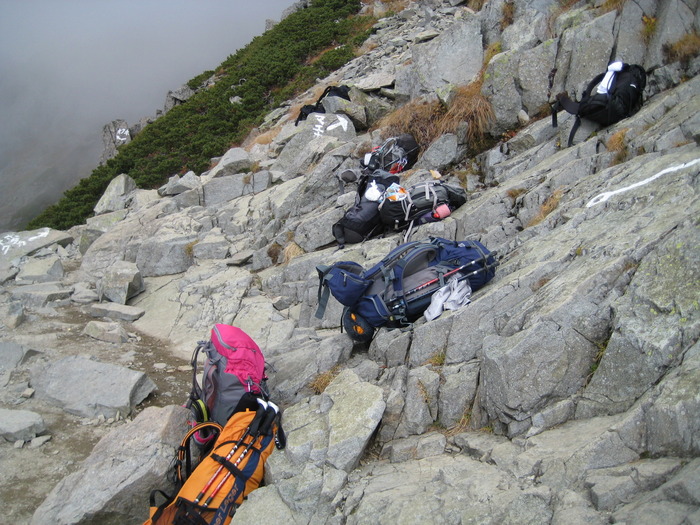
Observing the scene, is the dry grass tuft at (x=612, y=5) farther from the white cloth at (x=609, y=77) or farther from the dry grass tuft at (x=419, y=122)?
the dry grass tuft at (x=419, y=122)

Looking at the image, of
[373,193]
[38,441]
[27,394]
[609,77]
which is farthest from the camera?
[373,193]

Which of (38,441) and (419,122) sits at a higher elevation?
(419,122)

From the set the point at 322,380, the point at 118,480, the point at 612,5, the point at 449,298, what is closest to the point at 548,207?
the point at 449,298

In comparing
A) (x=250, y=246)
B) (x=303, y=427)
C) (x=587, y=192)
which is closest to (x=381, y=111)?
(x=250, y=246)

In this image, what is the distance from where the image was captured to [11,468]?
5.61 metres

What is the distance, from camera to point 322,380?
6.00 m

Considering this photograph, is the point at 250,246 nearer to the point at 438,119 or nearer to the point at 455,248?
the point at 438,119

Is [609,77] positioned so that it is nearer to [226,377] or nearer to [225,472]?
[226,377]

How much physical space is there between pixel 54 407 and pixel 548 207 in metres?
7.60

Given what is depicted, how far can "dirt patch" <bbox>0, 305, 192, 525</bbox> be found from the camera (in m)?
5.43

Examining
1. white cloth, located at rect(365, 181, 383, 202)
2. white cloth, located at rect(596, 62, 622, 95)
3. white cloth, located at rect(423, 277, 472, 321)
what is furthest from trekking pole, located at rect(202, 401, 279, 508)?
white cloth, located at rect(596, 62, 622, 95)

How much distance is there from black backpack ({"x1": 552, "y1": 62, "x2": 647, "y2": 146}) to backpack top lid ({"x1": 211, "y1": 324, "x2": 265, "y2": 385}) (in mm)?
6344

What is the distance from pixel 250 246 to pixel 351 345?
6.15 meters

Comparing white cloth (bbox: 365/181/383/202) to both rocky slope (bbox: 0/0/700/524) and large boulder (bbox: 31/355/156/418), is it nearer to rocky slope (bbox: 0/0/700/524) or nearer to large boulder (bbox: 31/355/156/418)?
rocky slope (bbox: 0/0/700/524)
